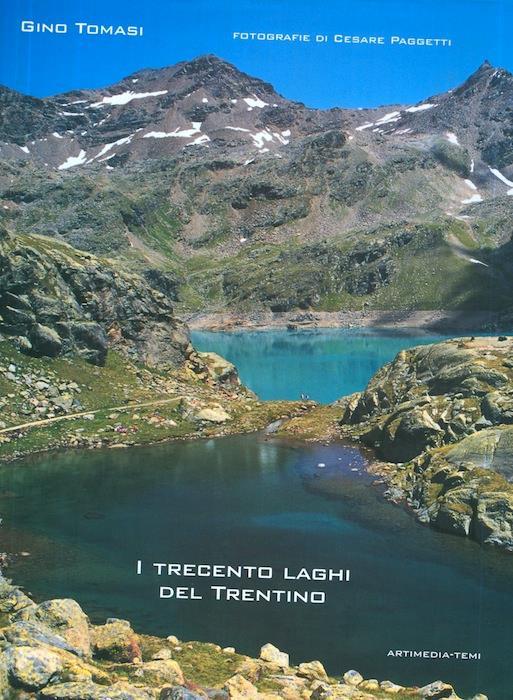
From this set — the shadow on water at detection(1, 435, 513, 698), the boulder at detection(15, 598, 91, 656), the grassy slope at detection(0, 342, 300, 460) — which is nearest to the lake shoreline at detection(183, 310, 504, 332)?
the grassy slope at detection(0, 342, 300, 460)

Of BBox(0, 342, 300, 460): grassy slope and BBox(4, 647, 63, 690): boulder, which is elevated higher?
BBox(0, 342, 300, 460): grassy slope

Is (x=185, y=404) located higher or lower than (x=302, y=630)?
higher

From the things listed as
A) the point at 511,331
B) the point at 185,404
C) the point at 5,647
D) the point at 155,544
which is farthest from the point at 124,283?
the point at 5,647

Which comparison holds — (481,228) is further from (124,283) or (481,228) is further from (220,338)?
(124,283)

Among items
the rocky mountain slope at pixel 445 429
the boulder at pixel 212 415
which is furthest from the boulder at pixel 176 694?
the boulder at pixel 212 415

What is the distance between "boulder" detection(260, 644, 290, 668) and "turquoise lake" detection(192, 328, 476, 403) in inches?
1482

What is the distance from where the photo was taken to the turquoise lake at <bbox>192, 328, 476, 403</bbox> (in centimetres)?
6119

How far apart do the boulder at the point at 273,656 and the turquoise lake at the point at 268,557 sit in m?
0.38

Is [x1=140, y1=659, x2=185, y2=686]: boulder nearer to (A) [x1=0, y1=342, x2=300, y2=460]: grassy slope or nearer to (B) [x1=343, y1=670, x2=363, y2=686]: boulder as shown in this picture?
(B) [x1=343, y1=670, x2=363, y2=686]: boulder

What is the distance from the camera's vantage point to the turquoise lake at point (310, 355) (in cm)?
6119

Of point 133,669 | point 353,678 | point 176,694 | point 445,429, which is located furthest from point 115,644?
point 445,429

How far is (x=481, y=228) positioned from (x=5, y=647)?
204917 mm

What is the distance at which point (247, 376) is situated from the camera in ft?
235

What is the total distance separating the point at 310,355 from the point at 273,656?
267ft
